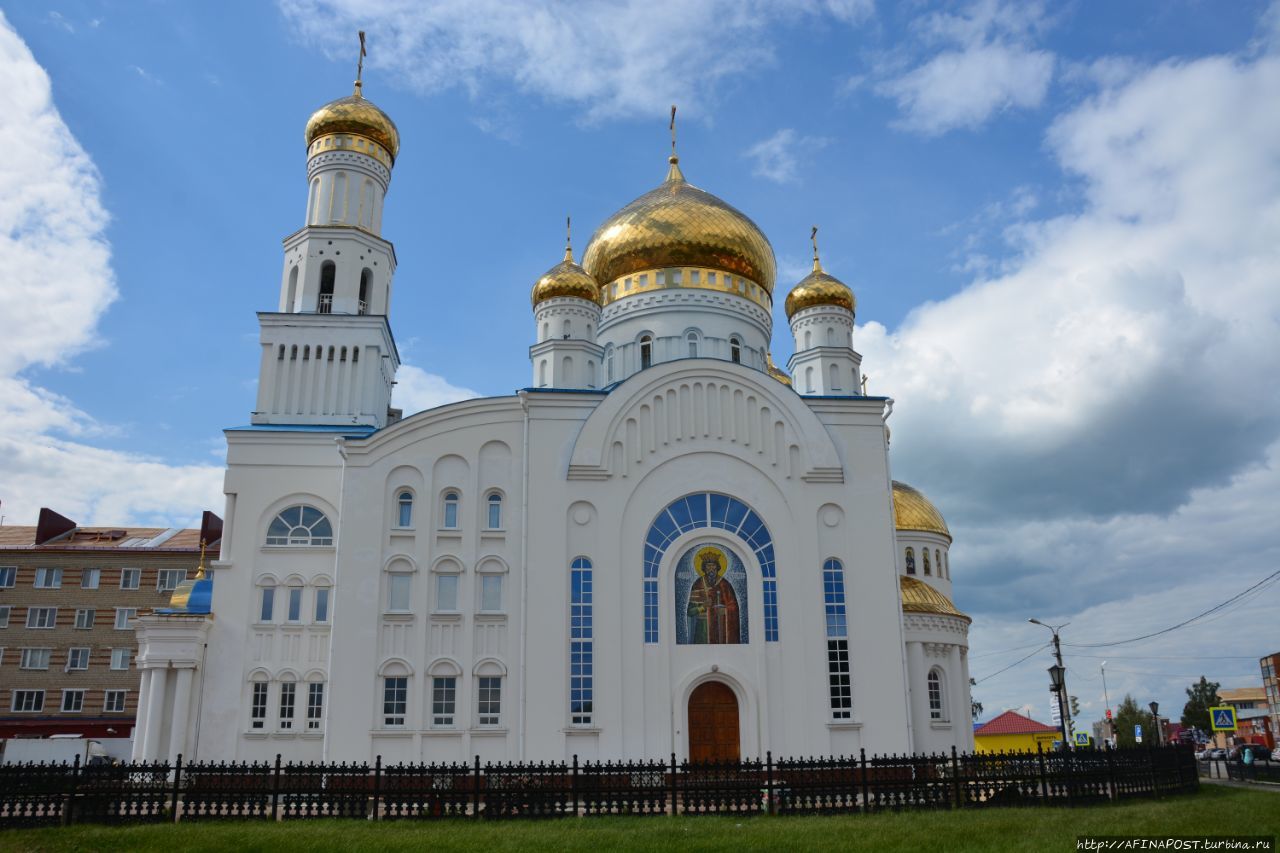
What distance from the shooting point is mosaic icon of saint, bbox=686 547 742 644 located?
78.1 ft

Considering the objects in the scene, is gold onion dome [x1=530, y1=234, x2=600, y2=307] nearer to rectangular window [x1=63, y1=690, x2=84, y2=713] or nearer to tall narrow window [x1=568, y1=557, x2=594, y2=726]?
tall narrow window [x1=568, y1=557, x2=594, y2=726]

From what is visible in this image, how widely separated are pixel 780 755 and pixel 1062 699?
22.7ft

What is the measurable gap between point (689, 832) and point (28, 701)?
32113mm

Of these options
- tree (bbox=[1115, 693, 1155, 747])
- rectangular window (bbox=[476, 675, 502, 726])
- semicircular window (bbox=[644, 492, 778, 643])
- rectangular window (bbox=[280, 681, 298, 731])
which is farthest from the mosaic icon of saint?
tree (bbox=[1115, 693, 1155, 747])

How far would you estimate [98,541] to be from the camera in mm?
39688

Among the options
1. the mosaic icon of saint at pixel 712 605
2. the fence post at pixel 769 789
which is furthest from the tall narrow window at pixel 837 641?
the fence post at pixel 769 789

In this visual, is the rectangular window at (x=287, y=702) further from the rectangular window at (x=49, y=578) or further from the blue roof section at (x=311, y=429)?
the rectangular window at (x=49, y=578)

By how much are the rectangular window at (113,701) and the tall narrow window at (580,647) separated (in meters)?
21.9

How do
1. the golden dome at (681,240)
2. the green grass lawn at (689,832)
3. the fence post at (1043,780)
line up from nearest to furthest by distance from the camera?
1. the green grass lawn at (689,832)
2. the fence post at (1043,780)
3. the golden dome at (681,240)

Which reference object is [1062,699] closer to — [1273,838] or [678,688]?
[678,688]

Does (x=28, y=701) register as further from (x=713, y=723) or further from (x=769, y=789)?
(x=769, y=789)

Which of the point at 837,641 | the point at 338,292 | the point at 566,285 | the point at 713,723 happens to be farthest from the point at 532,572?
the point at 338,292

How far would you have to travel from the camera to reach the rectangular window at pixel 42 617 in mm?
36688

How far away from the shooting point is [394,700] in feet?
75.1
